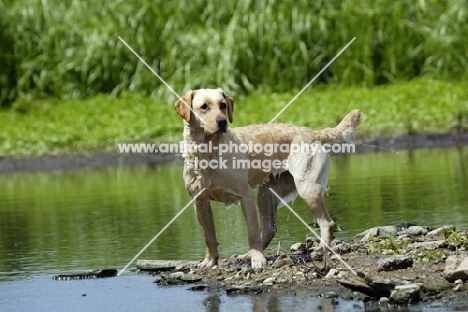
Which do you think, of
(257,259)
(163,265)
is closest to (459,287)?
(257,259)

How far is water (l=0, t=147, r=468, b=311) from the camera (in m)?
9.88

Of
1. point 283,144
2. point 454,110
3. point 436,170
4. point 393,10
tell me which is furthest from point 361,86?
point 283,144

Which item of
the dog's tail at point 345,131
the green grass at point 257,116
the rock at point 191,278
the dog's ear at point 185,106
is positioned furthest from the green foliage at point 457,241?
the green grass at point 257,116

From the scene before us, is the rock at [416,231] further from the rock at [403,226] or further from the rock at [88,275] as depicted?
the rock at [88,275]

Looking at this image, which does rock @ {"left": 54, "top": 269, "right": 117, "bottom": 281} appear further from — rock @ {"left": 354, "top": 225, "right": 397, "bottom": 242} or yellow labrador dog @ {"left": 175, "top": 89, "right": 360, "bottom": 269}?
rock @ {"left": 354, "top": 225, "right": 397, "bottom": 242}

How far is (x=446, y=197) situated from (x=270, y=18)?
11.5 meters

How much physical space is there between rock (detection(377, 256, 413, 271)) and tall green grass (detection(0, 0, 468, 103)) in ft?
48.8

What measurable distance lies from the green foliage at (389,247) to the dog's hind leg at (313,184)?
1.77 feet

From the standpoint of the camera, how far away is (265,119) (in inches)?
878

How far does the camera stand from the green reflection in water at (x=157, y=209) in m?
12.1

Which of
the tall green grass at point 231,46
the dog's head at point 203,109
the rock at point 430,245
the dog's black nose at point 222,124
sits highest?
the tall green grass at point 231,46

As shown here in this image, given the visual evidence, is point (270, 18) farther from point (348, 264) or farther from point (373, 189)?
point (348, 264)

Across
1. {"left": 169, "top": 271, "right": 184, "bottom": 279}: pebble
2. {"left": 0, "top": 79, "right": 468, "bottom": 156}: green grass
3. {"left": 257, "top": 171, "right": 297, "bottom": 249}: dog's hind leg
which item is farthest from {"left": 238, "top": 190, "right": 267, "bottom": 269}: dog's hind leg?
{"left": 0, "top": 79, "right": 468, "bottom": 156}: green grass

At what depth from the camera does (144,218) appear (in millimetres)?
14648
